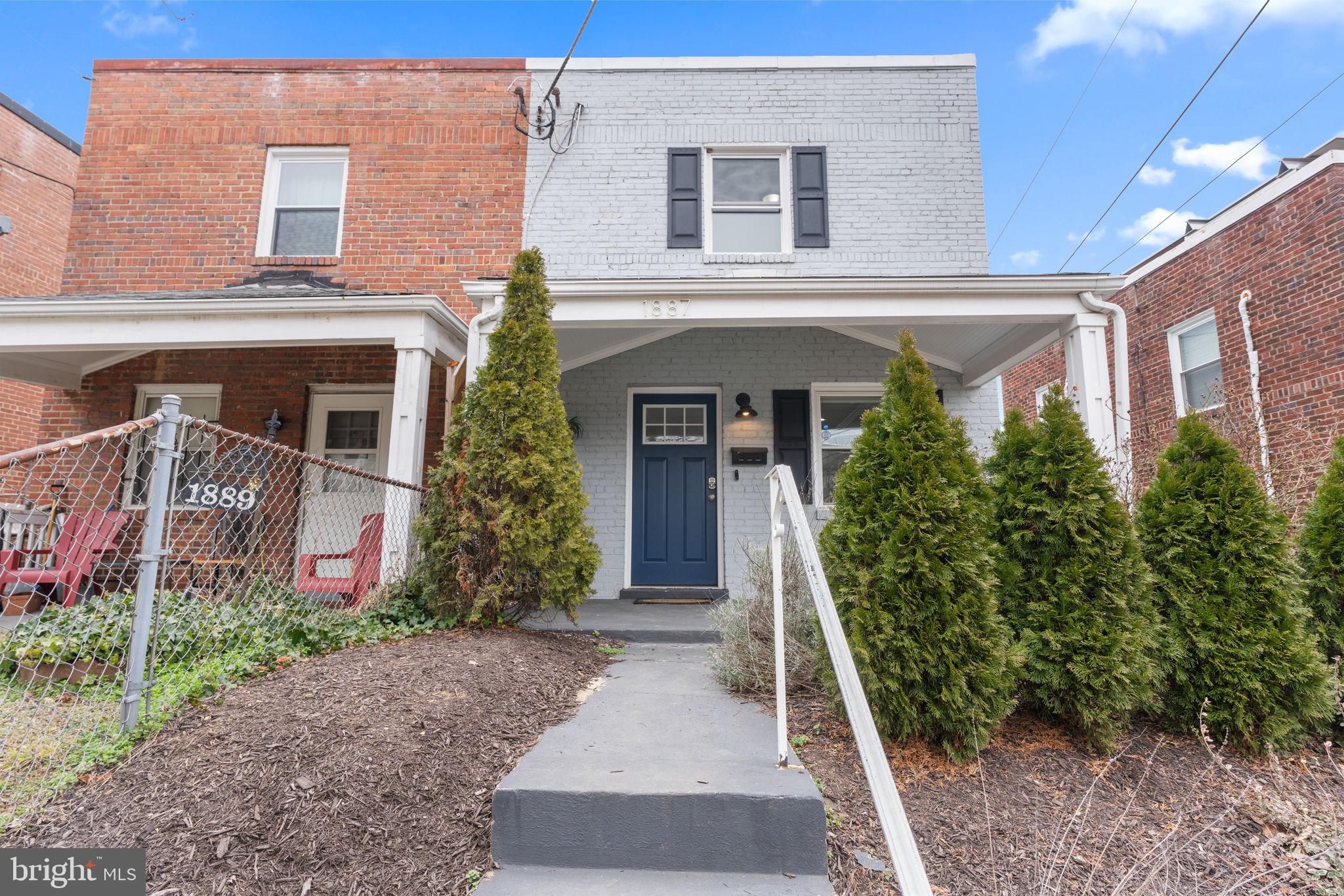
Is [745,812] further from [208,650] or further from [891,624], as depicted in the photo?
[208,650]

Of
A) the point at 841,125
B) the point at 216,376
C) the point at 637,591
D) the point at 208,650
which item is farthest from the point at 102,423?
the point at 841,125

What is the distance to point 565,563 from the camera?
403cm

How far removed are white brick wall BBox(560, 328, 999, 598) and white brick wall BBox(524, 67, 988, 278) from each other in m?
0.79

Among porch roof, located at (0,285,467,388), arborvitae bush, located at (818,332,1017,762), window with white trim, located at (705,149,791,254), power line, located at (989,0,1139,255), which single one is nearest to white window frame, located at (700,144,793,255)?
window with white trim, located at (705,149,791,254)

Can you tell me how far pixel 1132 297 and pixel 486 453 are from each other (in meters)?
9.07

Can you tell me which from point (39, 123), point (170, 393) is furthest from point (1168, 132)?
point (39, 123)

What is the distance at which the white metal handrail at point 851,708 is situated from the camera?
1231 millimetres

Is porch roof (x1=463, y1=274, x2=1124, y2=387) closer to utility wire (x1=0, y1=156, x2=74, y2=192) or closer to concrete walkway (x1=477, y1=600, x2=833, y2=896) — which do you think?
concrete walkway (x1=477, y1=600, x2=833, y2=896)

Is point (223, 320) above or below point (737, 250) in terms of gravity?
below

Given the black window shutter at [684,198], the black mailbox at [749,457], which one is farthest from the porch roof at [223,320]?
the black mailbox at [749,457]

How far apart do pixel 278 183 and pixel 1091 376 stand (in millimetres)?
8171

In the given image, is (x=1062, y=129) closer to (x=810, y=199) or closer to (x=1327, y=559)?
(x=810, y=199)

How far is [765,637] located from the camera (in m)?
3.47

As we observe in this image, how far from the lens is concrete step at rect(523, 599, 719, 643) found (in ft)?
15.2
